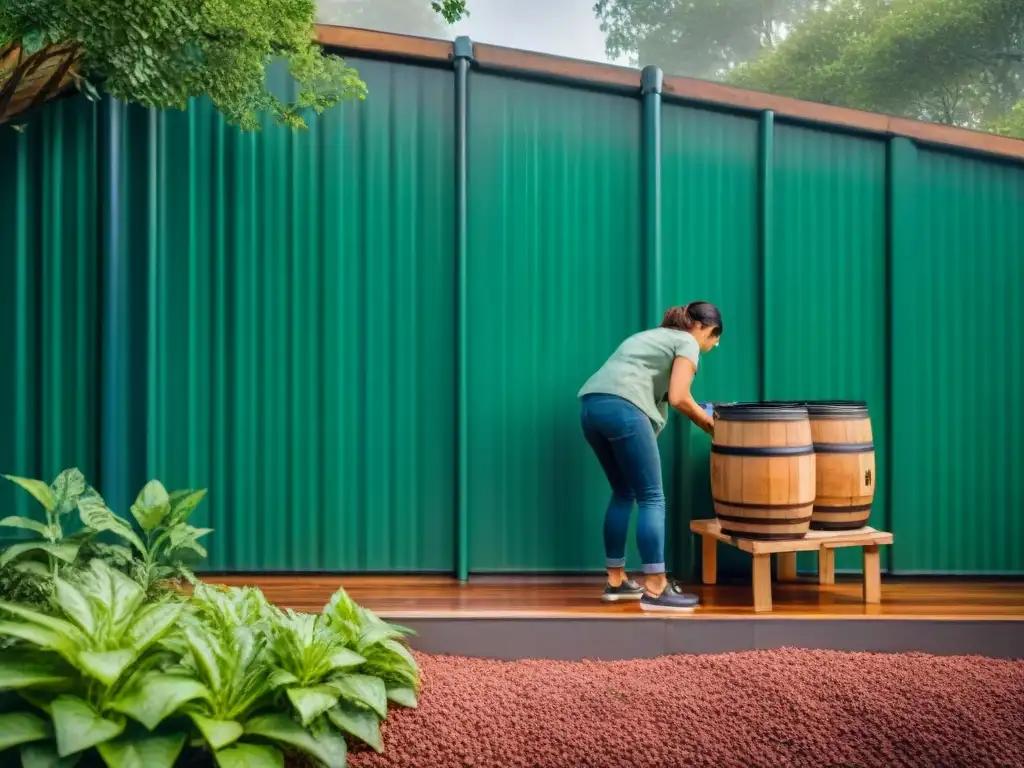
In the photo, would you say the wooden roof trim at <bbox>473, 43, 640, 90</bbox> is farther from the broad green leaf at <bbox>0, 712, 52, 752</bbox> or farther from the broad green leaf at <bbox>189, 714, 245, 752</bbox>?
the broad green leaf at <bbox>0, 712, 52, 752</bbox>

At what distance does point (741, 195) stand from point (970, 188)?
1.24 m

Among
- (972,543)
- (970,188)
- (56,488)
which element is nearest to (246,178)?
(56,488)

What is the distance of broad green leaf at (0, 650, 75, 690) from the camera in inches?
87.6

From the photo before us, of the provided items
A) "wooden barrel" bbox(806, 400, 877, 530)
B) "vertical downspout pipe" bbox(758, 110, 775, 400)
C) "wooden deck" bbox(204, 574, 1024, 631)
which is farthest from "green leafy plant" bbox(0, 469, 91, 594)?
"vertical downspout pipe" bbox(758, 110, 775, 400)

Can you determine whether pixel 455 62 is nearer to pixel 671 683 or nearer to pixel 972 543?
pixel 671 683

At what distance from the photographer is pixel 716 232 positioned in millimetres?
4477

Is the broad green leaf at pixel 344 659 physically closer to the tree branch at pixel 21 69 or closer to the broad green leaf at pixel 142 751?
the broad green leaf at pixel 142 751

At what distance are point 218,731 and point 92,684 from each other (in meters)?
0.40

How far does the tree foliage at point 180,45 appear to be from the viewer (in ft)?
9.52

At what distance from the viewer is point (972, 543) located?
4449mm

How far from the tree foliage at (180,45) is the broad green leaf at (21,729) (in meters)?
2.16

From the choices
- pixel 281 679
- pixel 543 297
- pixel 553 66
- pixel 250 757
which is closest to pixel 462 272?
pixel 543 297

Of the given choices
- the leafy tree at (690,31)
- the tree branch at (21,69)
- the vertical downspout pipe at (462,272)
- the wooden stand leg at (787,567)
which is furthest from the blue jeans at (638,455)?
the leafy tree at (690,31)

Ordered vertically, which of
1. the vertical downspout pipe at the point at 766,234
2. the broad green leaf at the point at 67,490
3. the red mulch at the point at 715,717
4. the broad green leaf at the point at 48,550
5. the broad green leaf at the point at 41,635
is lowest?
the red mulch at the point at 715,717
